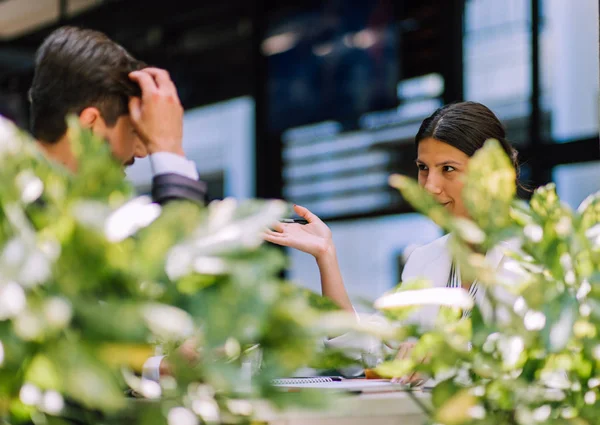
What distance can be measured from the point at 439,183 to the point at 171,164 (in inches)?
35.9

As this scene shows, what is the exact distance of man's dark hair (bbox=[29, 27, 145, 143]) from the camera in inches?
71.4

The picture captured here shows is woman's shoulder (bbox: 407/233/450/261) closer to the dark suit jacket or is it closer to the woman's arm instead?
the woman's arm

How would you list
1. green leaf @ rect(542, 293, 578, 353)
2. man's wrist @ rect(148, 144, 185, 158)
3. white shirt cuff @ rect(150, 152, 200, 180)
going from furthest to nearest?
man's wrist @ rect(148, 144, 185, 158) < white shirt cuff @ rect(150, 152, 200, 180) < green leaf @ rect(542, 293, 578, 353)

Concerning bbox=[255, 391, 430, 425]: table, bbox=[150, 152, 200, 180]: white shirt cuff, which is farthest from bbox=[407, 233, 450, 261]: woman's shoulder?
bbox=[255, 391, 430, 425]: table

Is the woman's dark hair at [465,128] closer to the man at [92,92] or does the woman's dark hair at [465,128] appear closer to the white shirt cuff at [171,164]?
the man at [92,92]

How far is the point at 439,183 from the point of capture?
224 cm

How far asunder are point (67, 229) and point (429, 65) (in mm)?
3447

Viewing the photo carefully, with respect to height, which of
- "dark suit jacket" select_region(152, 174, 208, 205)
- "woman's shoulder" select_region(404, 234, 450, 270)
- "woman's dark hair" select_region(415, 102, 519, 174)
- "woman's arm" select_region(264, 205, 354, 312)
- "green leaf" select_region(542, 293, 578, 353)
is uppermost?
"green leaf" select_region(542, 293, 578, 353)

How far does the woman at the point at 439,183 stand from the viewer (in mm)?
2098

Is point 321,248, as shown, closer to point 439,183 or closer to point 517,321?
point 439,183

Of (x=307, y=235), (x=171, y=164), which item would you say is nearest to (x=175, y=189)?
(x=171, y=164)

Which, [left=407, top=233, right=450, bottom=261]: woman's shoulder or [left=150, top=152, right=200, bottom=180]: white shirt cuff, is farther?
[left=407, top=233, right=450, bottom=261]: woman's shoulder

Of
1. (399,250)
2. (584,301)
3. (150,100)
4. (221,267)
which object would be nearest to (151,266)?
(221,267)

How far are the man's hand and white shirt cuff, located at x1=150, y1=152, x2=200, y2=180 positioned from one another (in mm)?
43
